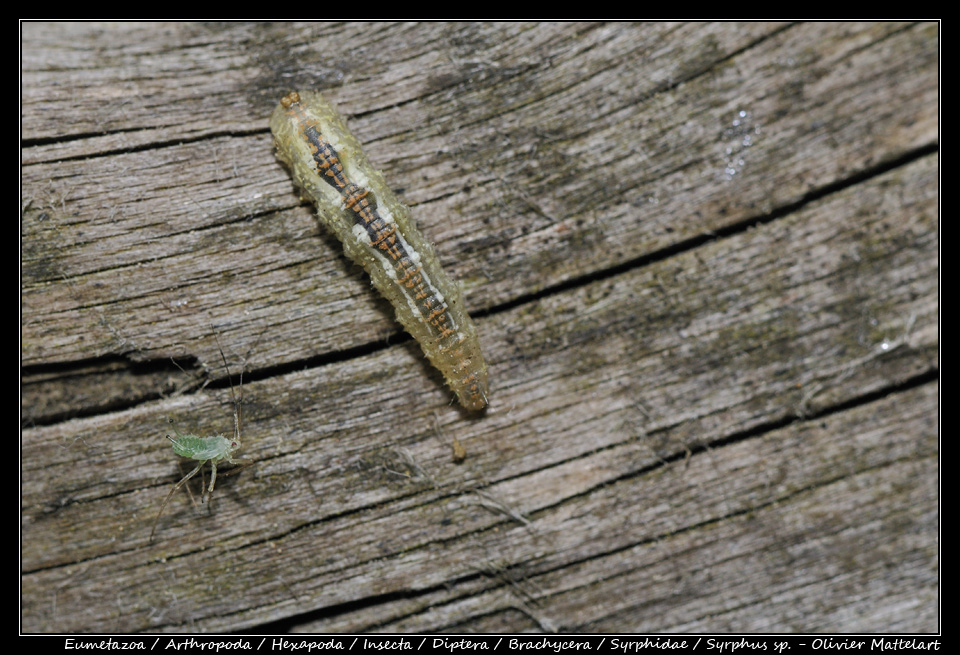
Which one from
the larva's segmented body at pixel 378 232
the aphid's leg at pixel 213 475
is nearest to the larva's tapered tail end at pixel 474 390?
the larva's segmented body at pixel 378 232

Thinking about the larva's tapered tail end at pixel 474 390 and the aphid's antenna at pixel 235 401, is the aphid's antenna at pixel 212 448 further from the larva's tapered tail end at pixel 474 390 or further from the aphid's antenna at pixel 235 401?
the larva's tapered tail end at pixel 474 390

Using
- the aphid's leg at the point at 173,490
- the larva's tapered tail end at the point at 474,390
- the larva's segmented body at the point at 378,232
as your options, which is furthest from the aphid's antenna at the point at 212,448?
the larva's tapered tail end at the point at 474,390

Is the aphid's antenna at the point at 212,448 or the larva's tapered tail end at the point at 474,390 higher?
the aphid's antenna at the point at 212,448

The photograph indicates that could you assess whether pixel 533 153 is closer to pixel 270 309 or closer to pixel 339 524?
pixel 270 309

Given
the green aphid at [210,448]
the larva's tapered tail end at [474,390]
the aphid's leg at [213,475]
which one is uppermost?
the green aphid at [210,448]

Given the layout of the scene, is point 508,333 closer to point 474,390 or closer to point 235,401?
point 474,390

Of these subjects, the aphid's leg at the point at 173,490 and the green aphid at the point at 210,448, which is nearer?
the green aphid at the point at 210,448

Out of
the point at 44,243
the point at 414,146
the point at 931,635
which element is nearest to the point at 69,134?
the point at 44,243
